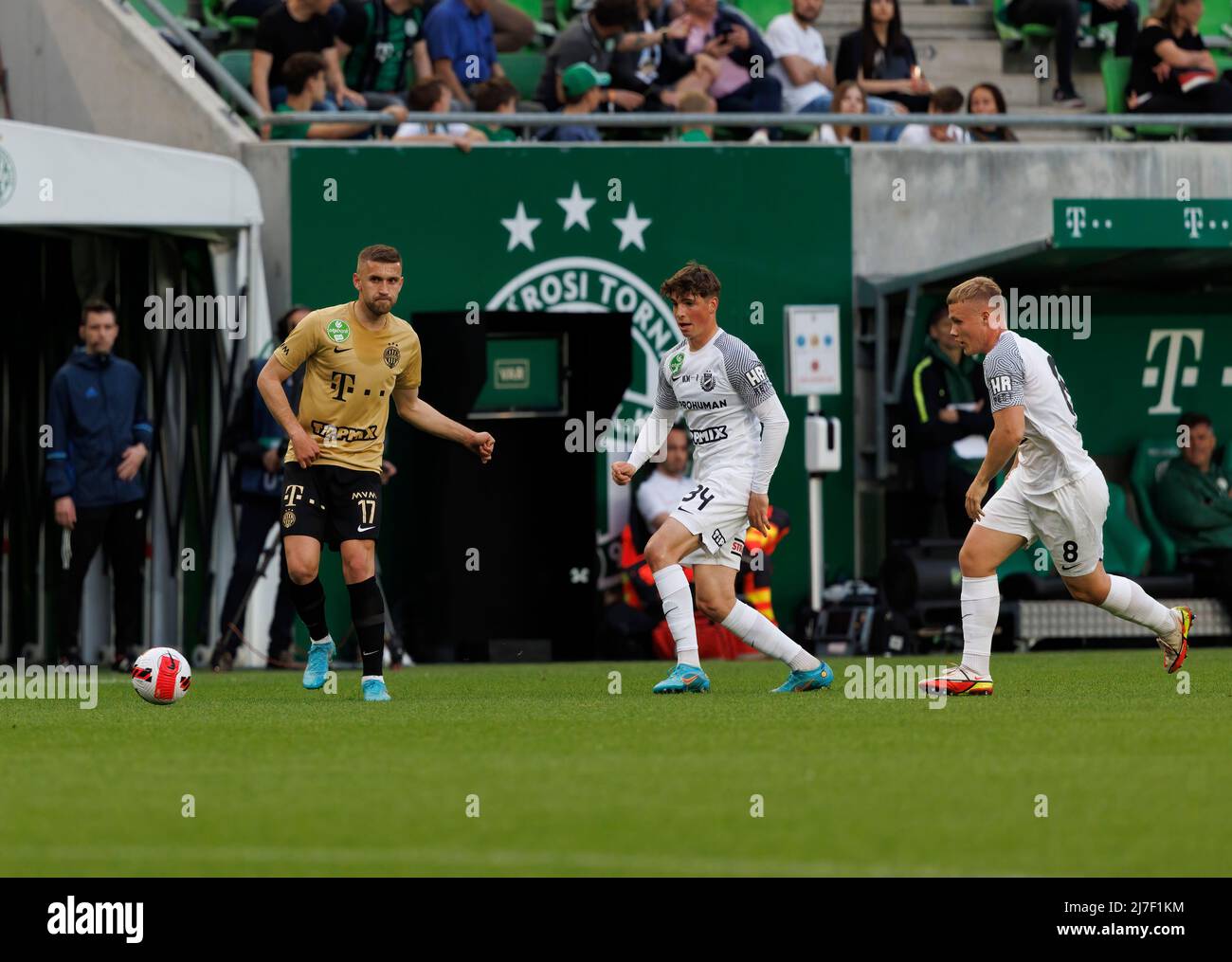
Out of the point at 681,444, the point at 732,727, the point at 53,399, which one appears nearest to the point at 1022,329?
the point at 681,444

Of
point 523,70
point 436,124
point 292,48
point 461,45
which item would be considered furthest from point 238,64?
point 523,70

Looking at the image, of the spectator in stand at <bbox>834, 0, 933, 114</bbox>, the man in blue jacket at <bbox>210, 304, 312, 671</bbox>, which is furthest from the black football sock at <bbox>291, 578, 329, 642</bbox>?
the spectator in stand at <bbox>834, 0, 933, 114</bbox>

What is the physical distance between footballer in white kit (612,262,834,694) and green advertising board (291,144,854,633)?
18.6ft

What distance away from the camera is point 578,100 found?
18062 millimetres

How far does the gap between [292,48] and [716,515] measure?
8225 millimetres

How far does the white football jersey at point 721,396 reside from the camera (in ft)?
36.8

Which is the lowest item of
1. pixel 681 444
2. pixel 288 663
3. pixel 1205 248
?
pixel 288 663

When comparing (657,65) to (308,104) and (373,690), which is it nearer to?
(308,104)

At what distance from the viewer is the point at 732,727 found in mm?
9344

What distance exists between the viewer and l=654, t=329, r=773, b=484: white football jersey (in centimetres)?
1121

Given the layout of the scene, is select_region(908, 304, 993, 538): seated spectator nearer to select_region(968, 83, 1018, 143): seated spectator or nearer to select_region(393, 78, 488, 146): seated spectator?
select_region(968, 83, 1018, 143): seated spectator

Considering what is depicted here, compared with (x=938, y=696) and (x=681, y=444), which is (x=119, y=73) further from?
(x=938, y=696)

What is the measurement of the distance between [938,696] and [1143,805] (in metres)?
4.19

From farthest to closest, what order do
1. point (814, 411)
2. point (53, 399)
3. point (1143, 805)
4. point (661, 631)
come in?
point (814, 411) < point (661, 631) < point (53, 399) < point (1143, 805)
